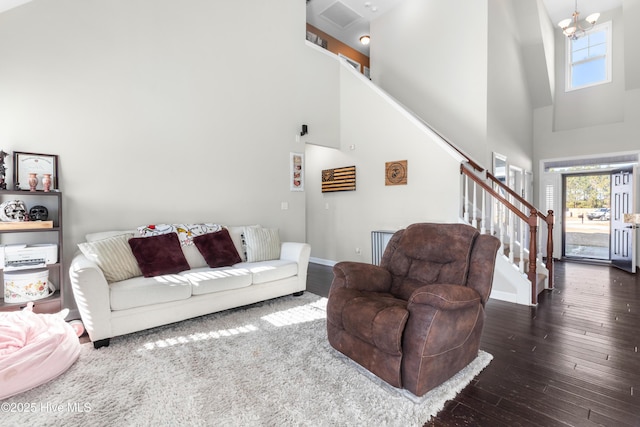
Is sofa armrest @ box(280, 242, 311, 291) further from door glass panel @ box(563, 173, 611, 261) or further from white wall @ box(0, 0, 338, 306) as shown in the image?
door glass panel @ box(563, 173, 611, 261)

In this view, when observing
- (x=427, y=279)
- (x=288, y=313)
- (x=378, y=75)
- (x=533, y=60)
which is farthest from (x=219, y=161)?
(x=533, y=60)

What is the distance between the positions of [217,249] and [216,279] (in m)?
0.55

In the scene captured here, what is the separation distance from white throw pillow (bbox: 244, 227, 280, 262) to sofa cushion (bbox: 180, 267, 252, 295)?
45 centimetres

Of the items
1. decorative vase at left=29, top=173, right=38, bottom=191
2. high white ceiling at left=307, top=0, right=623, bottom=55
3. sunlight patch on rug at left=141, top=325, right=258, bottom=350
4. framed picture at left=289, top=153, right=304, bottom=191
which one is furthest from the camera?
high white ceiling at left=307, top=0, right=623, bottom=55

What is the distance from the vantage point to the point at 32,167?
9.27 feet

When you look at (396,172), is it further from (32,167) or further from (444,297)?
(32,167)

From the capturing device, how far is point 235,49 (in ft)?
13.9

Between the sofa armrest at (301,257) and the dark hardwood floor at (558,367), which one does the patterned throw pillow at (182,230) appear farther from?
the dark hardwood floor at (558,367)

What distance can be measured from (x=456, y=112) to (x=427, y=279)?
12.8 ft

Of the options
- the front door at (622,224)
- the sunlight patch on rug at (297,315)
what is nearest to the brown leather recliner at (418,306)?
the sunlight patch on rug at (297,315)

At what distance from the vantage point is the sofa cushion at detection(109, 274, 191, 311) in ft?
8.31

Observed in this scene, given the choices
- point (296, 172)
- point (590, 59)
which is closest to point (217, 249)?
point (296, 172)

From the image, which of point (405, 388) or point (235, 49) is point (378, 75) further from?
point (405, 388)

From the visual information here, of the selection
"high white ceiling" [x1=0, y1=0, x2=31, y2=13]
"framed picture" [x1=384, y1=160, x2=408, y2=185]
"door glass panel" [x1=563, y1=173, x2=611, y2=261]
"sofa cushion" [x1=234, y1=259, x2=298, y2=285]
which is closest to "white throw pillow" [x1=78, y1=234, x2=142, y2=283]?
"sofa cushion" [x1=234, y1=259, x2=298, y2=285]
